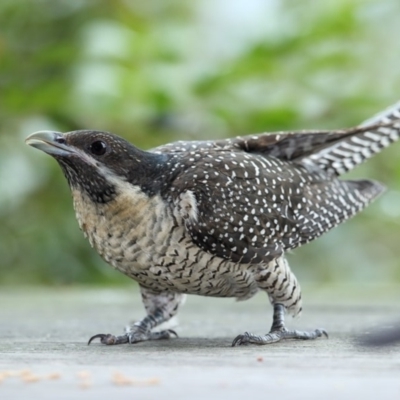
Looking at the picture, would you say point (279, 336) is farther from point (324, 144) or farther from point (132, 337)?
point (324, 144)

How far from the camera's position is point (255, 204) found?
3873 mm

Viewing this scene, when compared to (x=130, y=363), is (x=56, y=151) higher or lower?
higher

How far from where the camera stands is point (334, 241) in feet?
24.9

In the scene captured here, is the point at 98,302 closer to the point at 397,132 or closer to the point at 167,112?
the point at 167,112

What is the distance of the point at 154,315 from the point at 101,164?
777mm

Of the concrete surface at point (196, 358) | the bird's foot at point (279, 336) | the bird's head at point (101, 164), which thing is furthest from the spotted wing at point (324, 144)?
the bird's foot at point (279, 336)

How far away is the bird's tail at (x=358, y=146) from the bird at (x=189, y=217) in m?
0.34

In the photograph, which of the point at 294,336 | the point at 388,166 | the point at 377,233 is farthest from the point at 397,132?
the point at 377,233

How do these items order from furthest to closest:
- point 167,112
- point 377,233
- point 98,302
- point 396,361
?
point 377,233
point 167,112
point 98,302
point 396,361

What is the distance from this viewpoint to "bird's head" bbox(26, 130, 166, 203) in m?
3.74

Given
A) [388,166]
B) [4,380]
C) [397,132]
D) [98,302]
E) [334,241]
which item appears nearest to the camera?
[4,380]

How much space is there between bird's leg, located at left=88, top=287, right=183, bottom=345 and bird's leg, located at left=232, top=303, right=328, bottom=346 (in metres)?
0.44

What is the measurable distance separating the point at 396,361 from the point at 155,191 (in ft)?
4.52

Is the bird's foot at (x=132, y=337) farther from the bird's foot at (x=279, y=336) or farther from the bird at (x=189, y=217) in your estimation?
the bird's foot at (x=279, y=336)
